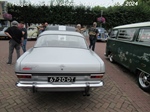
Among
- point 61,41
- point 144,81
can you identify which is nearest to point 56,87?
point 61,41

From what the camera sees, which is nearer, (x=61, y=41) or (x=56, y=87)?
(x=56, y=87)

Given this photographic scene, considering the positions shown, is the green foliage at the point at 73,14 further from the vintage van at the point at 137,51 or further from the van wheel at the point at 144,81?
the van wheel at the point at 144,81

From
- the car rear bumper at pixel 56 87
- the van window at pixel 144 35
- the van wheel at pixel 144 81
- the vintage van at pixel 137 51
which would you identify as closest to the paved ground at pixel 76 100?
the van wheel at pixel 144 81

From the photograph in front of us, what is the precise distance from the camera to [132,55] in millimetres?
4781

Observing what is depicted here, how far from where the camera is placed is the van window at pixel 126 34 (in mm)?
5145

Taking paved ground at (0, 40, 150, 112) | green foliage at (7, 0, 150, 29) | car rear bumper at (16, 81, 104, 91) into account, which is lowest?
paved ground at (0, 40, 150, 112)

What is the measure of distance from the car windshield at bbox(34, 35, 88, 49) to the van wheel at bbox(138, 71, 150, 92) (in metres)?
1.93

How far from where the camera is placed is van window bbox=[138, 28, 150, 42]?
161 inches

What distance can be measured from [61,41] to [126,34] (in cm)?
297

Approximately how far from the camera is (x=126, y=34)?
18.6 ft

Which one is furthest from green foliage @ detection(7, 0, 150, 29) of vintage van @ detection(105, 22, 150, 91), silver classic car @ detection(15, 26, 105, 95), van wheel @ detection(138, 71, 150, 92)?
silver classic car @ detection(15, 26, 105, 95)

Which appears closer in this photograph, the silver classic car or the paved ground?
the silver classic car

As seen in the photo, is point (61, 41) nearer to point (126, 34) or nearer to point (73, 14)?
point (126, 34)

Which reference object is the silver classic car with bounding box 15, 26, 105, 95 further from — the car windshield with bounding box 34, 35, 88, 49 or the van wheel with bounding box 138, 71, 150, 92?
the van wheel with bounding box 138, 71, 150, 92
